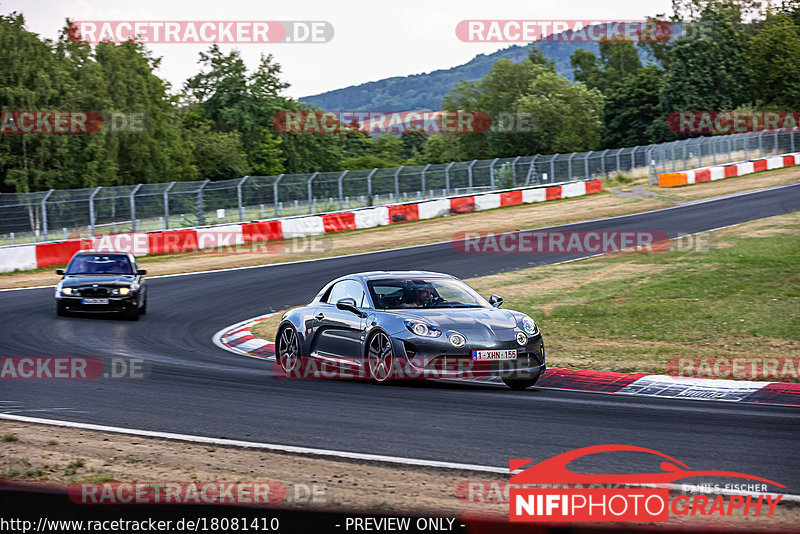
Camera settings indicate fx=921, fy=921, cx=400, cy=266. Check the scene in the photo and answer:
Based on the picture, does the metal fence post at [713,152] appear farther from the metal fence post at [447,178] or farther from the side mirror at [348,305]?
the side mirror at [348,305]

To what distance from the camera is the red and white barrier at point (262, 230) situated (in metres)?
28.2

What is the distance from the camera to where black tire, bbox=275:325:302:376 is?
11.4m

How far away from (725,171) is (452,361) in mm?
41687

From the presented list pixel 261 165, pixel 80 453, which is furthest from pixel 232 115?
pixel 80 453

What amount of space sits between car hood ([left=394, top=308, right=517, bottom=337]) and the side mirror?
63cm

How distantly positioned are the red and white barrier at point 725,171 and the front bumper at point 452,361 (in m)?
37.1

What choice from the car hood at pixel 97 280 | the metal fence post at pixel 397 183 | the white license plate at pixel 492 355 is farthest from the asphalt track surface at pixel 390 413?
the metal fence post at pixel 397 183

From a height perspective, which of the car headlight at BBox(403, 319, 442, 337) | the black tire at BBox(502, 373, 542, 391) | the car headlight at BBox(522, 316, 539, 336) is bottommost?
the black tire at BBox(502, 373, 542, 391)

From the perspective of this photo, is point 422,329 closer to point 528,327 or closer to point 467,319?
point 467,319

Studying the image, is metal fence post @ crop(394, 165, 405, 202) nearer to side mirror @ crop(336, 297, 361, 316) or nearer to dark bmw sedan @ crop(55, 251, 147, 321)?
dark bmw sedan @ crop(55, 251, 147, 321)

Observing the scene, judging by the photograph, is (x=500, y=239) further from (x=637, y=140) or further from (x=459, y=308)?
(x=637, y=140)

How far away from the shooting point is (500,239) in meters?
30.1

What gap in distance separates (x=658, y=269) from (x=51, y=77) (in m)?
48.1

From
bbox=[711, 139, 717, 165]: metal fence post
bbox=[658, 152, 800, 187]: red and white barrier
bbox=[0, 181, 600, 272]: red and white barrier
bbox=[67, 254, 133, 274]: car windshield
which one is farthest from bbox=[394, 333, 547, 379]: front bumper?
bbox=[711, 139, 717, 165]: metal fence post
